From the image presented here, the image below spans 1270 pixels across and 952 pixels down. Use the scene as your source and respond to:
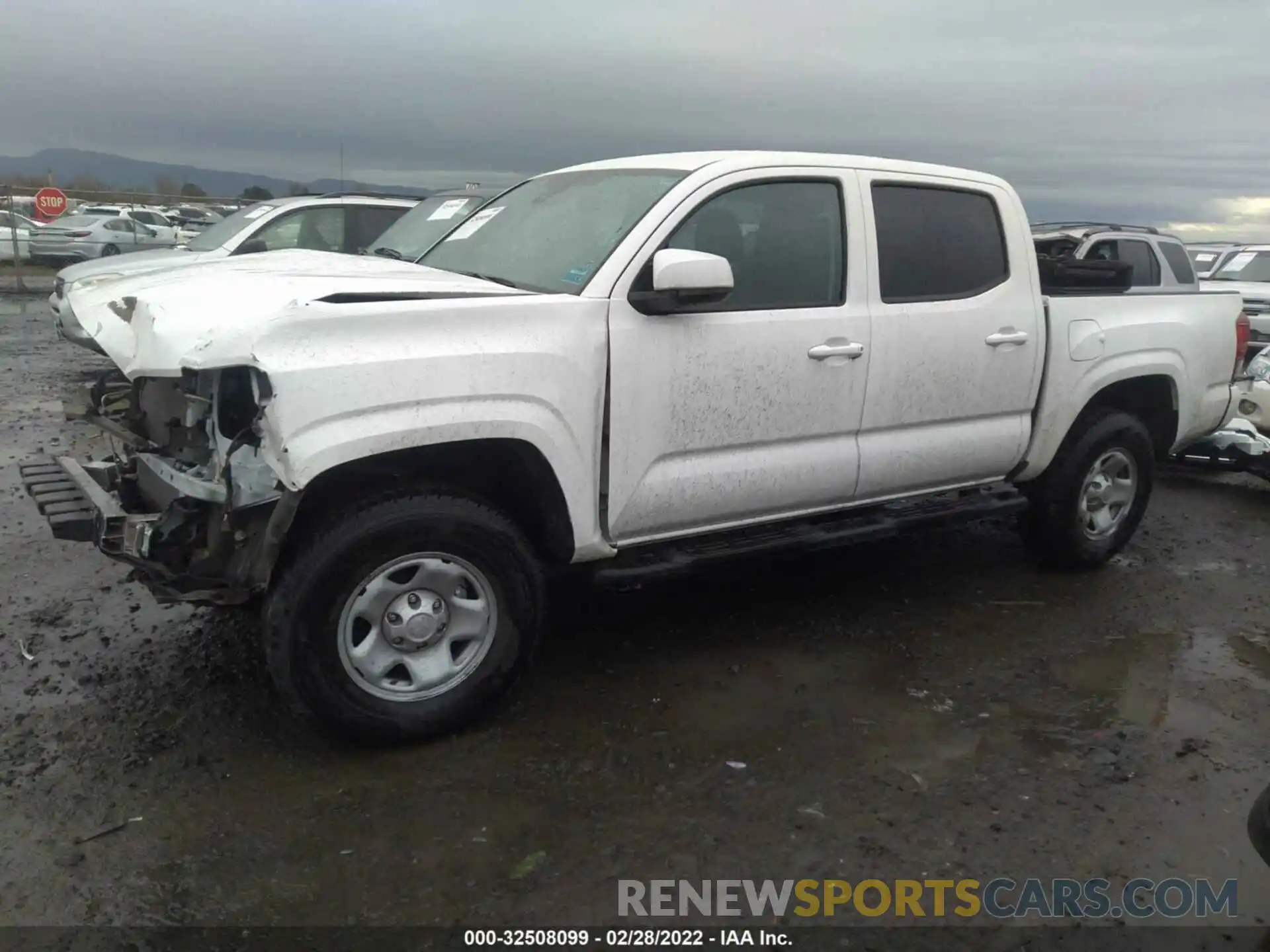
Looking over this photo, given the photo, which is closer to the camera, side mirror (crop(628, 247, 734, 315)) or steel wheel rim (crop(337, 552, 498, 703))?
steel wheel rim (crop(337, 552, 498, 703))

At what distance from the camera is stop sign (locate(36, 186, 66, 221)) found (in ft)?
74.2

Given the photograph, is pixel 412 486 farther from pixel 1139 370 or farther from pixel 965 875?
pixel 1139 370

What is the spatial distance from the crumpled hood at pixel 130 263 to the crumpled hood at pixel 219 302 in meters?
4.22

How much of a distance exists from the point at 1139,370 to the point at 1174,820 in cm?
271

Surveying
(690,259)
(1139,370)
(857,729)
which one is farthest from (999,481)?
(690,259)

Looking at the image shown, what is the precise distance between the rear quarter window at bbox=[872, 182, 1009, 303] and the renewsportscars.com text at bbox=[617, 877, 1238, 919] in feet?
7.82

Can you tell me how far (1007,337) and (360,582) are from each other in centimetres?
310

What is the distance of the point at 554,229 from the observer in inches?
166

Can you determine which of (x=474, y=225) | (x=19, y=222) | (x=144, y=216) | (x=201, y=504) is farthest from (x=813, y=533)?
(x=144, y=216)

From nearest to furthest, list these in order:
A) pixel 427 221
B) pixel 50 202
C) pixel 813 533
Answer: pixel 813 533, pixel 427 221, pixel 50 202

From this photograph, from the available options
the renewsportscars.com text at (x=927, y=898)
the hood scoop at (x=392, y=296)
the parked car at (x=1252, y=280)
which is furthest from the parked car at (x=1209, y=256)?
the hood scoop at (x=392, y=296)

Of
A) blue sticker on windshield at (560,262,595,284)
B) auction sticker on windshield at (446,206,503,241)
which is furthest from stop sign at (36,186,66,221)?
blue sticker on windshield at (560,262,595,284)

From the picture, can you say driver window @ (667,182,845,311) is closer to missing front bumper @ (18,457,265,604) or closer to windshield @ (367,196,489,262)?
missing front bumper @ (18,457,265,604)

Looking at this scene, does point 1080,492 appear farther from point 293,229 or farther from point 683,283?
point 293,229
